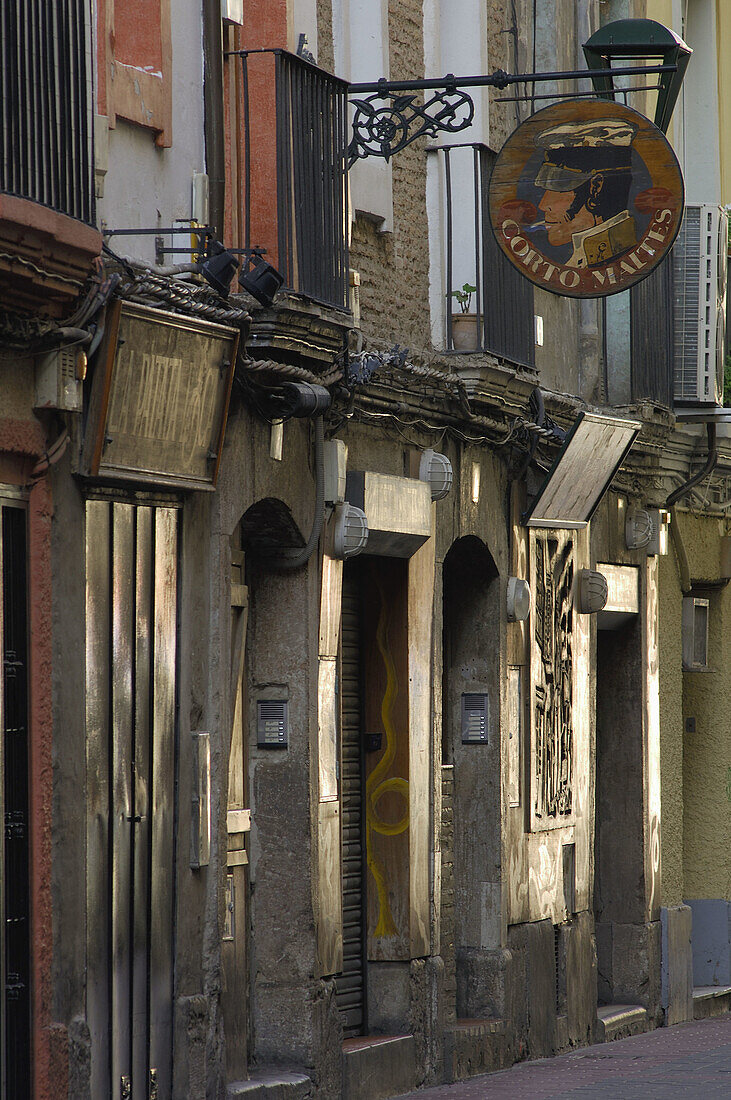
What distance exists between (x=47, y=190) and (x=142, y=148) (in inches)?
62.3

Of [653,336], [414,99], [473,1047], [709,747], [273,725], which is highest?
[414,99]

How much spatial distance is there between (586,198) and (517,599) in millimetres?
Result: 3216

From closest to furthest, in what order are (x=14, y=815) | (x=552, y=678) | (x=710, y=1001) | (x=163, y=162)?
(x=14, y=815) < (x=163, y=162) < (x=552, y=678) < (x=710, y=1001)

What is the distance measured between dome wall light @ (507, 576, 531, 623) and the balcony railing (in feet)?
11.9

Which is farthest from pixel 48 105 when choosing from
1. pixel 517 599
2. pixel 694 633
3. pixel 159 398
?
pixel 694 633

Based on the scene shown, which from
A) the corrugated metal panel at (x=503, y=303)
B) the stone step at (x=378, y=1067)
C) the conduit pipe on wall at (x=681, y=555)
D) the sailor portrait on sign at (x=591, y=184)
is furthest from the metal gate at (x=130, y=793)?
the conduit pipe on wall at (x=681, y=555)

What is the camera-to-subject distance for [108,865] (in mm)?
9039

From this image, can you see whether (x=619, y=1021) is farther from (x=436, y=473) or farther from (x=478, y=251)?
(x=478, y=251)

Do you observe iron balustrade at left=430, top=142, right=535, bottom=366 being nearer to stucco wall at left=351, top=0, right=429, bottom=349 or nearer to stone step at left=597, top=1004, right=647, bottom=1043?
stucco wall at left=351, top=0, right=429, bottom=349

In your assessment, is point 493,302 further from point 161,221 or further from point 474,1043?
point 474,1043

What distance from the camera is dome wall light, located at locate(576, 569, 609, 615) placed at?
1495 centimetres

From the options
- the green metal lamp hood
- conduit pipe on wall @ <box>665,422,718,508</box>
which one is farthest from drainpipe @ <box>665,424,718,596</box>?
the green metal lamp hood

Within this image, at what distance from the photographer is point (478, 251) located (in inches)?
498

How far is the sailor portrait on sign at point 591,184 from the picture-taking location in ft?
36.4
